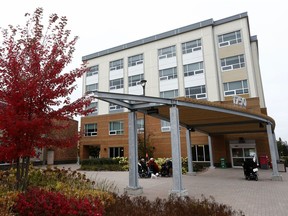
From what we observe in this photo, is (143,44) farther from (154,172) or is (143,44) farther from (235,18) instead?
(154,172)

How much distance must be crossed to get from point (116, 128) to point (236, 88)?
55.5ft

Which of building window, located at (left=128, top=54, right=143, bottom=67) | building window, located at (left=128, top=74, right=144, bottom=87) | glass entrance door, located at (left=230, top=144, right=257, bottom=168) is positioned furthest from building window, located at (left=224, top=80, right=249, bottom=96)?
building window, located at (left=128, top=54, right=143, bottom=67)

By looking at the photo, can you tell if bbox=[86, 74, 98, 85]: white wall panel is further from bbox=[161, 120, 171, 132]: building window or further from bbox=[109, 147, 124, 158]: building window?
bbox=[161, 120, 171, 132]: building window

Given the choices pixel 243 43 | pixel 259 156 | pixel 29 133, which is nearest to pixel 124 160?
pixel 259 156

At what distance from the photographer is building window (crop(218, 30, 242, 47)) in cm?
2780

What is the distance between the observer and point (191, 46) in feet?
101

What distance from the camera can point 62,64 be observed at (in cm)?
775

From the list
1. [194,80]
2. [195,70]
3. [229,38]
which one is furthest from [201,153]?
[229,38]

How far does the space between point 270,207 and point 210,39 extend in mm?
24539

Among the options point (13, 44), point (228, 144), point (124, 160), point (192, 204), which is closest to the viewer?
point (192, 204)

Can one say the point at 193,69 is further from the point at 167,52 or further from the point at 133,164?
the point at 133,164

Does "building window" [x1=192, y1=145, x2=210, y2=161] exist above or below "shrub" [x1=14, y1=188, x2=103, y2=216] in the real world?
above

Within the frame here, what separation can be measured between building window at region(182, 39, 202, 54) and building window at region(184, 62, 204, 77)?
2.03 metres

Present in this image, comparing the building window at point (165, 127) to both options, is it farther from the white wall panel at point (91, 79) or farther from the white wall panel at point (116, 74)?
the white wall panel at point (91, 79)
